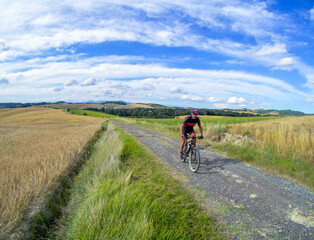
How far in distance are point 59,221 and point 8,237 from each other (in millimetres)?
1007

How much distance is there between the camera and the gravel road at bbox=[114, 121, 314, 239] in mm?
3281

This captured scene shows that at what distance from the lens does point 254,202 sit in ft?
14.1

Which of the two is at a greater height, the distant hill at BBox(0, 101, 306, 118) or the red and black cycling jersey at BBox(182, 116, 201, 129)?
the distant hill at BBox(0, 101, 306, 118)

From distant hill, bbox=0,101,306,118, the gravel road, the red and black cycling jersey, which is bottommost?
the gravel road

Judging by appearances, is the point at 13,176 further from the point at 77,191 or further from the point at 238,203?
the point at 238,203

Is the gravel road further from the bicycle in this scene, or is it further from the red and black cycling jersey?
the red and black cycling jersey

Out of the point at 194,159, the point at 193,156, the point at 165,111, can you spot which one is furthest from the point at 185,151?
the point at 165,111

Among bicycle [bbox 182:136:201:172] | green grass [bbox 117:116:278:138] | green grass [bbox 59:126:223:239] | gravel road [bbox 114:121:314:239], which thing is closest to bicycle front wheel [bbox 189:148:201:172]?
bicycle [bbox 182:136:201:172]

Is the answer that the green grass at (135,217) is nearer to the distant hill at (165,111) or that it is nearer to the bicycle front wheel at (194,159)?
the bicycle front wheel at (194,159)

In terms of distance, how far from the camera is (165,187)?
4.80m

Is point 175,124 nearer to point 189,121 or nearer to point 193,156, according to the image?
point 189,121

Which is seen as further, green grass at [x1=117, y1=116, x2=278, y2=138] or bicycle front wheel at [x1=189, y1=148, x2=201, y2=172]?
green grass at [x1=117, y1=116, x2=278, y2=138]

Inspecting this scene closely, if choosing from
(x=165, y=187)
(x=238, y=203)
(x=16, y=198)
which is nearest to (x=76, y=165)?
(x=16, y=198)

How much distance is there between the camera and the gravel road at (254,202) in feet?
10.8
